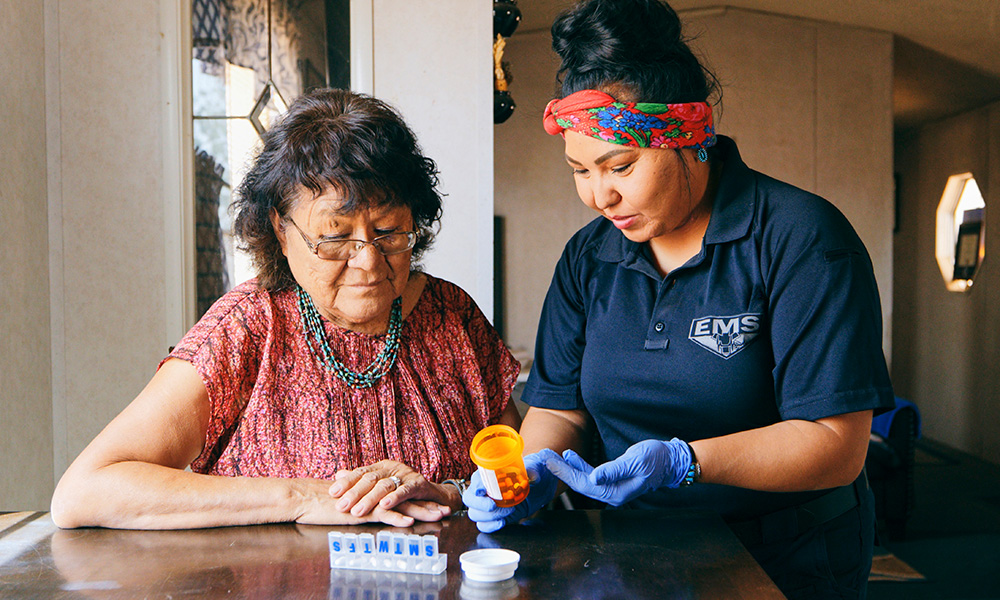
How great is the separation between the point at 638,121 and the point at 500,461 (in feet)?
2.05

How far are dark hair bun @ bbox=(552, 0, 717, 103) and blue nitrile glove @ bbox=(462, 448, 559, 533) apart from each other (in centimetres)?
65

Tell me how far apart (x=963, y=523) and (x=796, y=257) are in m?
4.55

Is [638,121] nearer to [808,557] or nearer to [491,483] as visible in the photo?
[491,483]

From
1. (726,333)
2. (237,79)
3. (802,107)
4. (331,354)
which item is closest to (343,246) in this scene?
(331,354)

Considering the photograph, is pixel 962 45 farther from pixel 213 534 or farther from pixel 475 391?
pixel 213 534

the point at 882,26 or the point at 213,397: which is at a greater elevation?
the point at 882,26

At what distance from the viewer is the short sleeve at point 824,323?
125 cm

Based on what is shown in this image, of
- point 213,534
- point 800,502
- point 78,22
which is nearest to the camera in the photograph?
point 213,534

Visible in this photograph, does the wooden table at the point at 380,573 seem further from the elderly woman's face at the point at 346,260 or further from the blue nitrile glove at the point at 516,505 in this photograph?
the elderly woman's face at the point at 346,260

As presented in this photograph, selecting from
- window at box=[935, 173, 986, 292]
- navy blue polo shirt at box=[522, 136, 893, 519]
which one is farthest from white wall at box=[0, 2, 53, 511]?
Answer: window at box=[935, 173, 986, 292]

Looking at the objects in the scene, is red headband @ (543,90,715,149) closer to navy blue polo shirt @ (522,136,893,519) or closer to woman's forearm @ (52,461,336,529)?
navy blue polo shirt @ (522,136,893,519)

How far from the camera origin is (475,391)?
1.70 meters

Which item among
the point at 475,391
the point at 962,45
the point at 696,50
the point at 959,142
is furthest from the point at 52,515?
the point at 959,142

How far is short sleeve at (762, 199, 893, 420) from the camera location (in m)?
1.25
